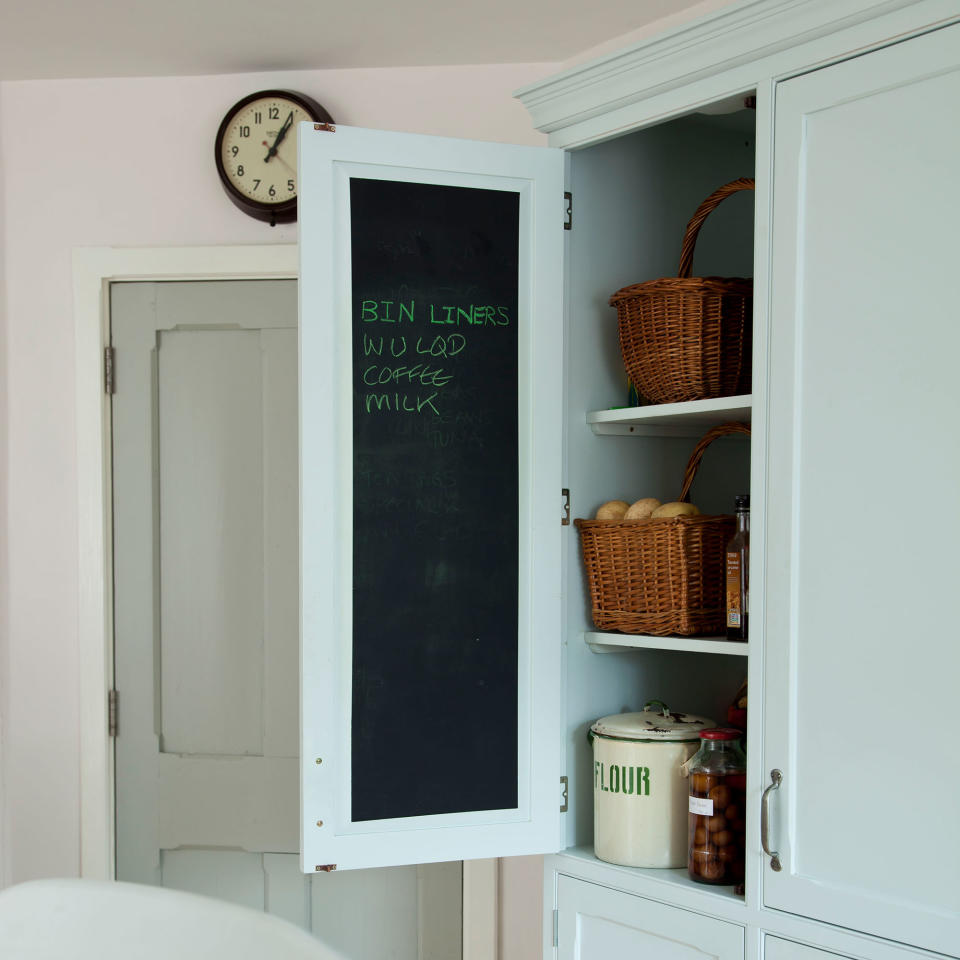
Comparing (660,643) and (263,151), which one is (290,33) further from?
(660,643)

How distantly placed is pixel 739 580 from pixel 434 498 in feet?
1.77

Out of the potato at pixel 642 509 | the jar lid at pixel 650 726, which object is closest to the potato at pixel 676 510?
the potato at pixel 642 509

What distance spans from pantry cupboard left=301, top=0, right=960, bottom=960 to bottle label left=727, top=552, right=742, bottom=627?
76 mm

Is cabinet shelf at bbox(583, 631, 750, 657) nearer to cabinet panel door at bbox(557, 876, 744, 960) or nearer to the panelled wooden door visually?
cabinet panel door at bbox(557, 876, 744, 960)

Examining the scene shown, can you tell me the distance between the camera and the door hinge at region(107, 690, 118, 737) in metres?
2.83

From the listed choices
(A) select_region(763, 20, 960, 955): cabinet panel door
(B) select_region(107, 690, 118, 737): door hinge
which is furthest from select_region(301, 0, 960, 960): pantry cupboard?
(B) select_region(107, 690, 118, 737): door hinge

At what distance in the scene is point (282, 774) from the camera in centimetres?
280

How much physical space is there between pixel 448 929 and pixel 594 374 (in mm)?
1603

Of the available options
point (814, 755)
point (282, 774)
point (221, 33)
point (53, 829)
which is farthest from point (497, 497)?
point (53, 829)

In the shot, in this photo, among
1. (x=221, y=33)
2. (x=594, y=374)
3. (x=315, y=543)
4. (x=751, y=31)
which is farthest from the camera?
(x=221, y=33)

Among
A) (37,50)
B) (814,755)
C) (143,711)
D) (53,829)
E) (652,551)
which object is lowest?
(53,829)

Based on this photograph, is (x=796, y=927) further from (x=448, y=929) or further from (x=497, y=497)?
(x=448, y=929)

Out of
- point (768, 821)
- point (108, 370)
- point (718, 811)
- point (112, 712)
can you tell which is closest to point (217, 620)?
point (112, 712)

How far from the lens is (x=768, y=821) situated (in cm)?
163
